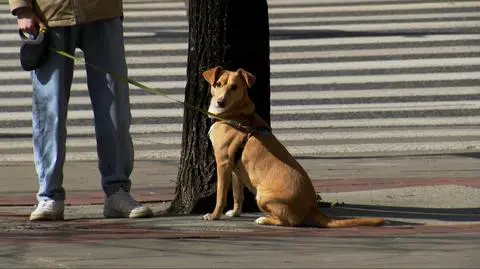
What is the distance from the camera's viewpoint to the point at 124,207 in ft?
30.5

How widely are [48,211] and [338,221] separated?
6.07ft

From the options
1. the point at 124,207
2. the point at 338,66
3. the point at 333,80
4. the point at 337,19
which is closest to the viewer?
the point at 124,207

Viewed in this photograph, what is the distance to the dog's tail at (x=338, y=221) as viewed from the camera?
8.70 m

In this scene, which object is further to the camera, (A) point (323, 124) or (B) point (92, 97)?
(A) point (323, 124)

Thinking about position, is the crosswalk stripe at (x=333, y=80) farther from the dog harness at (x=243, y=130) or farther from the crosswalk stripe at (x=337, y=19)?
the dog harness at (x=243, y=130)

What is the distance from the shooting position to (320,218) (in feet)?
28.8

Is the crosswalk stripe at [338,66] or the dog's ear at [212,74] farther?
the crosswalk stripe at [338,66]

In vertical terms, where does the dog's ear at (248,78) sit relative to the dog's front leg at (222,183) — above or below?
above

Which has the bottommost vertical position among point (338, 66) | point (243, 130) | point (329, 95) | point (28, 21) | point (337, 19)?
point (329, 95)

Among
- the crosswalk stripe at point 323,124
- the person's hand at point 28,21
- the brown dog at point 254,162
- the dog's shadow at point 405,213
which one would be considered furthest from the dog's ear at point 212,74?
the crosswalk stripe at point 323,124

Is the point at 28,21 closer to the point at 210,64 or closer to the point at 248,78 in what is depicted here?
the point at 210,64

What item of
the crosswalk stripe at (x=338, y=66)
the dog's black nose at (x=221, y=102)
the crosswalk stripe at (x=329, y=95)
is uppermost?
the dog's black nose at (x=221, y=102)

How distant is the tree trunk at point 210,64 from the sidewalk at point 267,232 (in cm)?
32

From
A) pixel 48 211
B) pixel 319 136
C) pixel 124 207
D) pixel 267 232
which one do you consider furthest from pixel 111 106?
pixel 319 136
